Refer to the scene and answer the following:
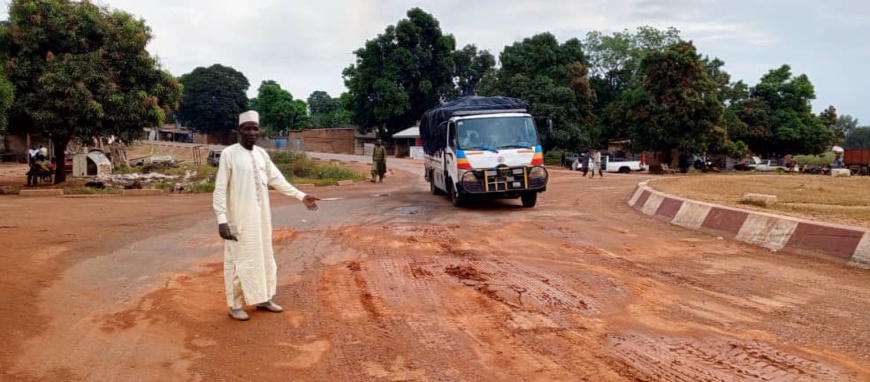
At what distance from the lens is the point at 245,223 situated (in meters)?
5.16

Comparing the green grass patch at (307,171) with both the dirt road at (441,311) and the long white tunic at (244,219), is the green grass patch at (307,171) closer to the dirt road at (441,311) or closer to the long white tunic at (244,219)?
the dirt road at (441,311)

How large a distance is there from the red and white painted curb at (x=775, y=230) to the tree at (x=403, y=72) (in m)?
46.5

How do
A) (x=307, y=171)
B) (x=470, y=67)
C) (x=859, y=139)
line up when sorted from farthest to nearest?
(x=859, y=139) < (x=470, y=67) < (x=307, y=171)

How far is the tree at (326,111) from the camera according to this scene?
3396 inches

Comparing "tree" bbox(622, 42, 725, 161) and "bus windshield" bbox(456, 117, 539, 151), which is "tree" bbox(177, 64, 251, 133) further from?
"bus windshield" bbox(456, 117, 539, 151)

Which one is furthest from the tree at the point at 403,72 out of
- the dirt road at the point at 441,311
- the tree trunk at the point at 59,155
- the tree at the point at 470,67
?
the dirt road at the point at 441,311

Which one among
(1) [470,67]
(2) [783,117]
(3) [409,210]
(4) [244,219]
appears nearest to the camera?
(4) [244,219]

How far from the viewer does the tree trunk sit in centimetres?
2127

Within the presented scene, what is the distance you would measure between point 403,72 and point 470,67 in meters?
8.40

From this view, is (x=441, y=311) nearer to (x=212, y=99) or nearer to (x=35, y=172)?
(x=35, y=172)

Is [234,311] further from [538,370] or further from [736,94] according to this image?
[736,94]

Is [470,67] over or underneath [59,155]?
over

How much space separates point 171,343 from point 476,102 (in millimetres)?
12729

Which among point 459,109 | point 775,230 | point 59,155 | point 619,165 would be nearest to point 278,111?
point 619,165
